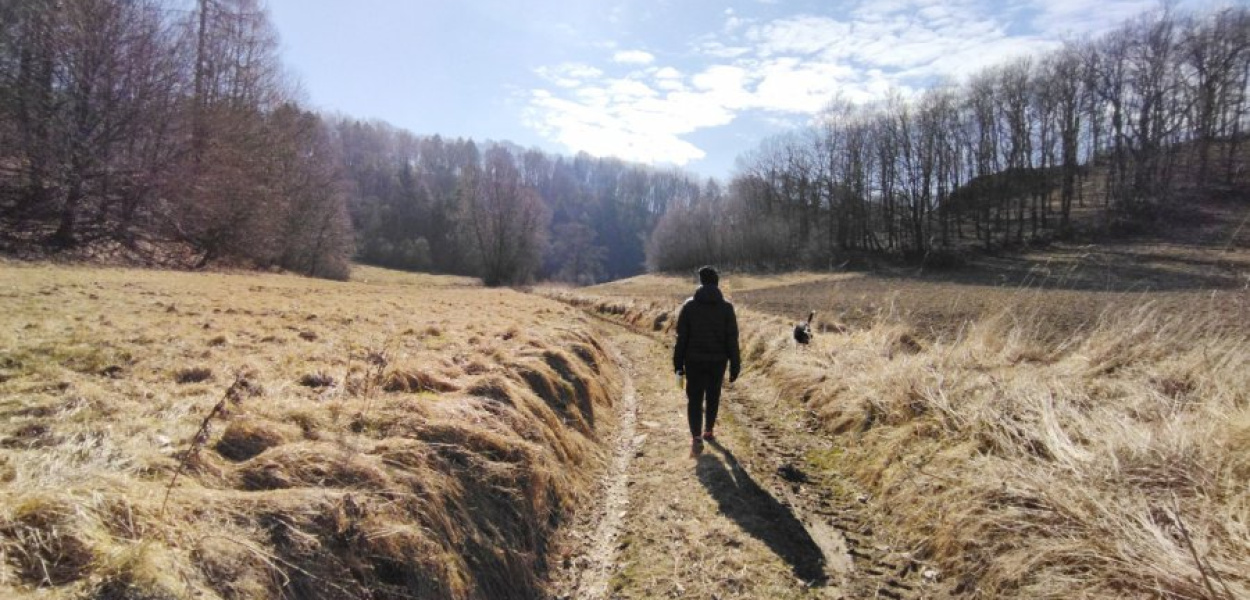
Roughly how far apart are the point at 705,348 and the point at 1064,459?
145 inches

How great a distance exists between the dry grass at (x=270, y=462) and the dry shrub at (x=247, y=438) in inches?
0.5

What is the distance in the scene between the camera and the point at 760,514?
5.03 meters

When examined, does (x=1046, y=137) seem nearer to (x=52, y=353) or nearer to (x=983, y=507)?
(x=983, y=507)

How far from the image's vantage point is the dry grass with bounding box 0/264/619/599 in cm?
234

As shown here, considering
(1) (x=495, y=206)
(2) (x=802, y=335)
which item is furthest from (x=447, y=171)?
(2) (x=802, y=335)

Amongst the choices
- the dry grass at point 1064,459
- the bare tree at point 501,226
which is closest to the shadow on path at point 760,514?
A: the dry grass at point 1064,459

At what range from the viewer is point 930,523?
4.44m

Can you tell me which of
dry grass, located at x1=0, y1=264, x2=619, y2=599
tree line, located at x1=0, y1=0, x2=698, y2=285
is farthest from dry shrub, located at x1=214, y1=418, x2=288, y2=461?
tree line, located at x1=0, y1=0, x2=698, y2=285

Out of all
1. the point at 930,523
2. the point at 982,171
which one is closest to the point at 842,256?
the point at 982,171

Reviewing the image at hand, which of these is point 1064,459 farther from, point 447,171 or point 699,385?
point 447,171

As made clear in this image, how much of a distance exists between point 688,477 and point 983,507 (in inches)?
107

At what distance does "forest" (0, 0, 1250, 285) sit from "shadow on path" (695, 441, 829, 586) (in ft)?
66.3

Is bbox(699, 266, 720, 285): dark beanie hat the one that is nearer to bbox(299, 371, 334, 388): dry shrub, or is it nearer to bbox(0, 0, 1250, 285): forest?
bbox(299, 371, 334, 388): dry shrub

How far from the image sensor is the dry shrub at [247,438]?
3.55m
